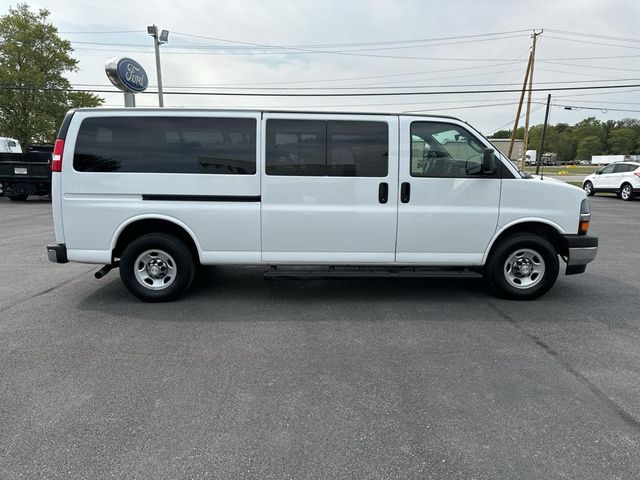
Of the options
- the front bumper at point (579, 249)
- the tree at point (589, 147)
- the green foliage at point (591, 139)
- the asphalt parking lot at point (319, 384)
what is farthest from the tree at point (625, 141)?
the asphalt parking lot at point (319, 384)

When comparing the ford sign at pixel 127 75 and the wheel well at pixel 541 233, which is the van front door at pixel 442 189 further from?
the ford sign at pixel 127 75

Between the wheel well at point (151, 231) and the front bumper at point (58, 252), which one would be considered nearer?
the front bumper at point (58, 252)

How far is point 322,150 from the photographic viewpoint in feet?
16.3

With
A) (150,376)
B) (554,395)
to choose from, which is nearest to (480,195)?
(554,395)

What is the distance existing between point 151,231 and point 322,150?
2226 mm

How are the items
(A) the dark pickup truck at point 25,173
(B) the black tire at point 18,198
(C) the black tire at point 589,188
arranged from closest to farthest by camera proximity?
(A) the dark pickup truck at point 25,173 → (B) the black tire at point 18,198 → (C) the black tire at point 589,188

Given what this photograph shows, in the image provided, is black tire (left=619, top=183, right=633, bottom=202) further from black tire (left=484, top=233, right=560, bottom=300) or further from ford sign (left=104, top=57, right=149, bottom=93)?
ford sign (left=104, top=57, right=149, bottom=93)

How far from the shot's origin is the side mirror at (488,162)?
4891 millimetres

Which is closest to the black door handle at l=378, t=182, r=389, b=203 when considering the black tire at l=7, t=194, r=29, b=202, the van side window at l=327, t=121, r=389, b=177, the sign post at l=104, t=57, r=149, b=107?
the van side window at l=327, t=121, r=389, b=177

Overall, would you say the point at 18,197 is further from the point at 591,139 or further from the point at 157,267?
the point at 591,139

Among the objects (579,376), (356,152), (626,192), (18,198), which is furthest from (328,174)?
(626,192)

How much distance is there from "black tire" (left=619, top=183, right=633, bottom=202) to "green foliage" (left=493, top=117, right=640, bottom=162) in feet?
339

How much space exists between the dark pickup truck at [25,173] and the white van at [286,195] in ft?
48.7

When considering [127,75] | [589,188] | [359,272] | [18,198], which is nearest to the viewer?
[359,272]
